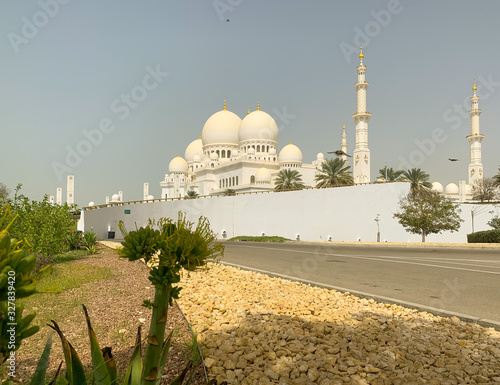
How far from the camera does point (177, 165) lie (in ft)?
254

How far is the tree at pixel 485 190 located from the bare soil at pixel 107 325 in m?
56.0

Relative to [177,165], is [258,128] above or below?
above

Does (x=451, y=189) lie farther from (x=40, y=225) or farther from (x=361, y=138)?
(x=40, y=225)

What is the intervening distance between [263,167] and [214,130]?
50.2ft

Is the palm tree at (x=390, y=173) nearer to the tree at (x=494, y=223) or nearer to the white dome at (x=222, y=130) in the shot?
the tree at (x=494, y=223)

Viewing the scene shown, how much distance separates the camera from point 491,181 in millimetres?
56031

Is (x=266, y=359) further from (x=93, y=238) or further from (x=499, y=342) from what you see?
(x=93, y=238)

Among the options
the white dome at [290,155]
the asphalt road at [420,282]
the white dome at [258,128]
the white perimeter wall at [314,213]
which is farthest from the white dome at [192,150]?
the asphalt road at [420,282]

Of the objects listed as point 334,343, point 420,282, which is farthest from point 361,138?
point 334,343

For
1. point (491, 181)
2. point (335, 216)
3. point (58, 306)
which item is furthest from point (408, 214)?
point (491, 181)

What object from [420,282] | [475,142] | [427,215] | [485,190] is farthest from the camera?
[475,142]

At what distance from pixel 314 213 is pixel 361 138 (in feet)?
57.8

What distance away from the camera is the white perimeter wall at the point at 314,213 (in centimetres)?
3188

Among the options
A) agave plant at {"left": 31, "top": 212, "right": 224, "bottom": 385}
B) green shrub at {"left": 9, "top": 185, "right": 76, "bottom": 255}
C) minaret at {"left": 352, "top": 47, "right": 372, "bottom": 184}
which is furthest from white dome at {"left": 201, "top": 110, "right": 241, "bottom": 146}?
agave plant at {"left": 31, "top": 212, "right": 224, "bottom": 385}
